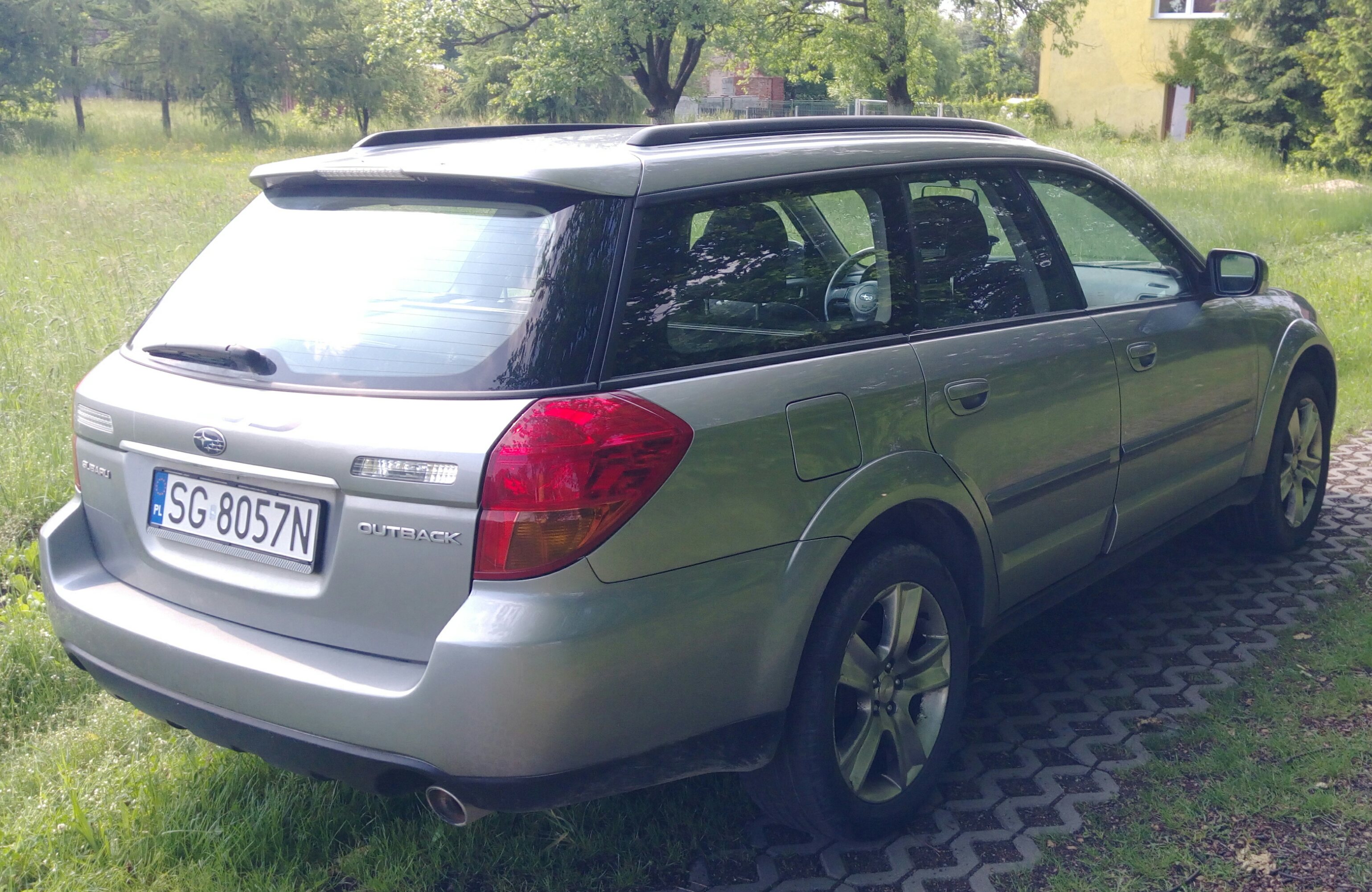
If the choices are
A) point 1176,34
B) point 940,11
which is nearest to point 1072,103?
point 1176,34

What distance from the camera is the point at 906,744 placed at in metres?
3.08

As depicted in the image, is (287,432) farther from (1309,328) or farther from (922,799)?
(1309,328)

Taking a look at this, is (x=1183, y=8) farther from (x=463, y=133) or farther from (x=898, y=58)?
(x=463, y=133)

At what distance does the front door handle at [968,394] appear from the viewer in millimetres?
3119

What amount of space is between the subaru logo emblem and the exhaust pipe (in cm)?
86

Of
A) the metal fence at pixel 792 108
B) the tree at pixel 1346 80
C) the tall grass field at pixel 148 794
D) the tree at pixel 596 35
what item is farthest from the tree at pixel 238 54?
the tall grass field at pixel 148 794

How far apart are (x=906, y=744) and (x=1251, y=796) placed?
3.29ft

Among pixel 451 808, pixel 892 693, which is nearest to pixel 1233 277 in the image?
pixel 892 693

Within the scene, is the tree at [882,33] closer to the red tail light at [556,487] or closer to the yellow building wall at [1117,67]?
the yellow building wall at [1117,67]

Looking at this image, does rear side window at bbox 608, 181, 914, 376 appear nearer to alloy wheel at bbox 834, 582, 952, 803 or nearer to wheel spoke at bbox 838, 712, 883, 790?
alloy wheel at bbox 834, 582, 952, 803

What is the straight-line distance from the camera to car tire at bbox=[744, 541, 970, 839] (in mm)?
2766

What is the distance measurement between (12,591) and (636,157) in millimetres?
3471

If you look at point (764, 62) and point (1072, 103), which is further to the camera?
point (1072, 103)

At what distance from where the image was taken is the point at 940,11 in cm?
2828
